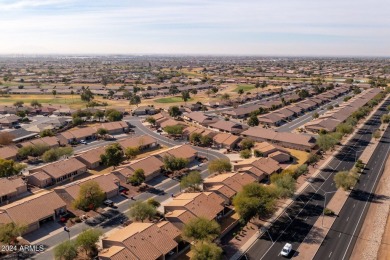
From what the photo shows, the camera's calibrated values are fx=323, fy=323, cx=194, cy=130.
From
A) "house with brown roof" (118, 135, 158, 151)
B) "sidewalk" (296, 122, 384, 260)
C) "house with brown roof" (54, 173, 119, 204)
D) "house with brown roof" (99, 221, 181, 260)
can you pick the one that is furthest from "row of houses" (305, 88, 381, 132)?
"house with brown roof" (99, 221, 181, 260)

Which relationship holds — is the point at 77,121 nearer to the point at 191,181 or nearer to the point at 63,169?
the point at 63,169

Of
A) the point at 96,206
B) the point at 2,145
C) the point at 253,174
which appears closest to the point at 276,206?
the point at 253,174

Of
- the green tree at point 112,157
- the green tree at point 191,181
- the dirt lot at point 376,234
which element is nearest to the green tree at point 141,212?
the green tree at point 191,181

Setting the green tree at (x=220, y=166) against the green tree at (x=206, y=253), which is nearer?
the green tree at (x=206, y=253)

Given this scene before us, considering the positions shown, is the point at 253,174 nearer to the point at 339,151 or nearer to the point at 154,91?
the point at 339,151

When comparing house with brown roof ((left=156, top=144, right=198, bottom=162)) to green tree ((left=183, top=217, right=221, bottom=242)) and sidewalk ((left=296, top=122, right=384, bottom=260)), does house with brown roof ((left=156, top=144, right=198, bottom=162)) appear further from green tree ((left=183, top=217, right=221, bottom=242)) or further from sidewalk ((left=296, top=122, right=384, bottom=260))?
sidewalk ((left=296, top=122, right=384, bottom=260))

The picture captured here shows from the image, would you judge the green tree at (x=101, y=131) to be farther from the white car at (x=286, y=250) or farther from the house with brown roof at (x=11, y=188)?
the white car at (x=286, y=250)
